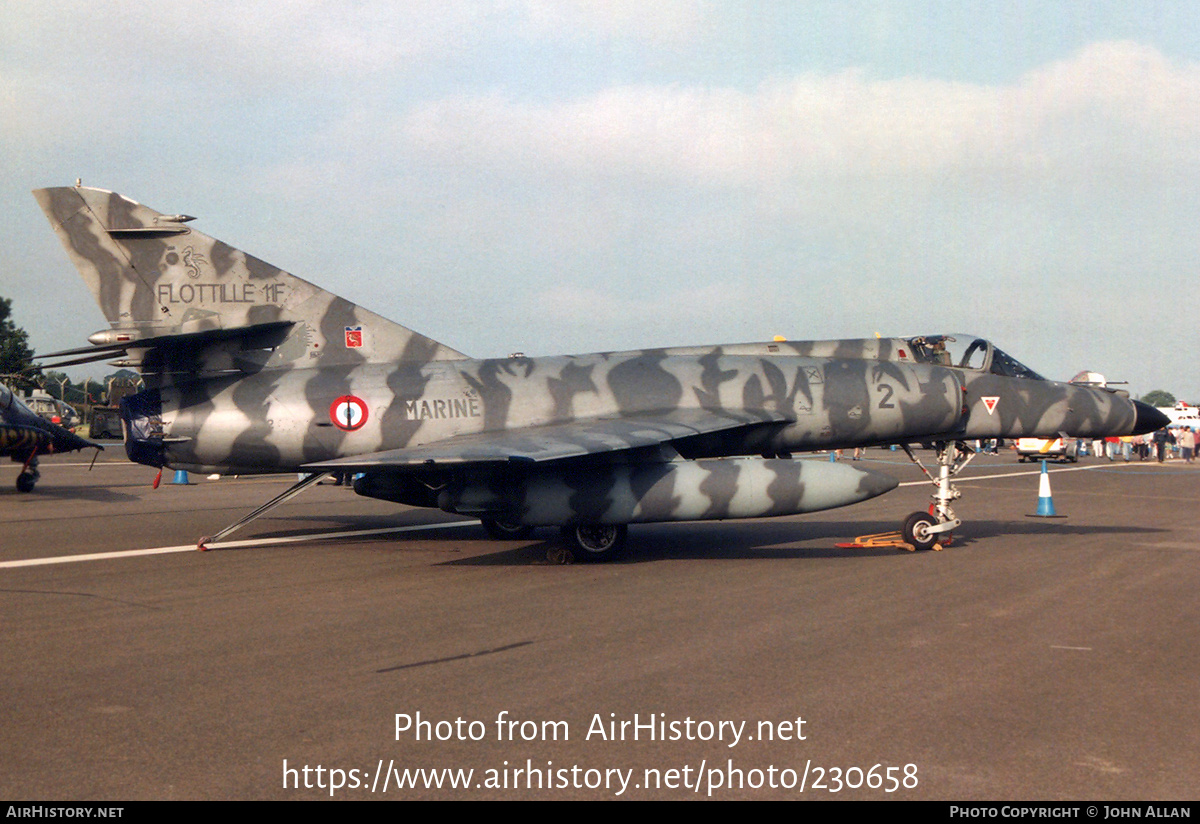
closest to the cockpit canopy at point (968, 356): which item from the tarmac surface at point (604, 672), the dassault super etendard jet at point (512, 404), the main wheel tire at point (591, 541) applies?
the dassault super etendard jet at point (512, 404)

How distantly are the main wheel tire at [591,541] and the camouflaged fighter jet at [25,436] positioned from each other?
1535cm

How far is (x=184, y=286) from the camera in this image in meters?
13.1

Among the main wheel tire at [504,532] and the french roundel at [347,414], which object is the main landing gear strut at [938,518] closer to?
the main wheel tire at [504,532]

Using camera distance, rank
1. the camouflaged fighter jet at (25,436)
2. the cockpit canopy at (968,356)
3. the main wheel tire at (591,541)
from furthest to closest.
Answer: the camouflaged fighter jet at (25,436), the cockpit canopy at (968,356), the main wheel tire at (591,541)

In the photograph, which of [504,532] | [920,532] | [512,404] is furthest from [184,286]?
[920,532]

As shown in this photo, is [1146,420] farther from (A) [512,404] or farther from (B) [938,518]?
(A) [512,404]

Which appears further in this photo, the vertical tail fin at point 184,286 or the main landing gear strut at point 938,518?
the main landing gear strut at point 938,518

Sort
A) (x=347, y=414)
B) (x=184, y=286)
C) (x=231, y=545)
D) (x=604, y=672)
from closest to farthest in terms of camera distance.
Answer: (x=604, y=672)
(x=347, y=414)
(x=184, y=286)
(x=231, y=545)

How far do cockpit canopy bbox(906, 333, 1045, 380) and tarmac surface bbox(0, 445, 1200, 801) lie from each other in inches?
113

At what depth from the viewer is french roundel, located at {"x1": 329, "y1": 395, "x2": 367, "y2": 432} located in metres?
13.0

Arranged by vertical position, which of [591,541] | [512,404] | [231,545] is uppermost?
[512,404]

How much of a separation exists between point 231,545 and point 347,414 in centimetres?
287

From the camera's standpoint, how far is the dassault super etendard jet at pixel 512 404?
11984mm

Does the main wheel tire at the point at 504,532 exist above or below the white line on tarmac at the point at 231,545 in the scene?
above
